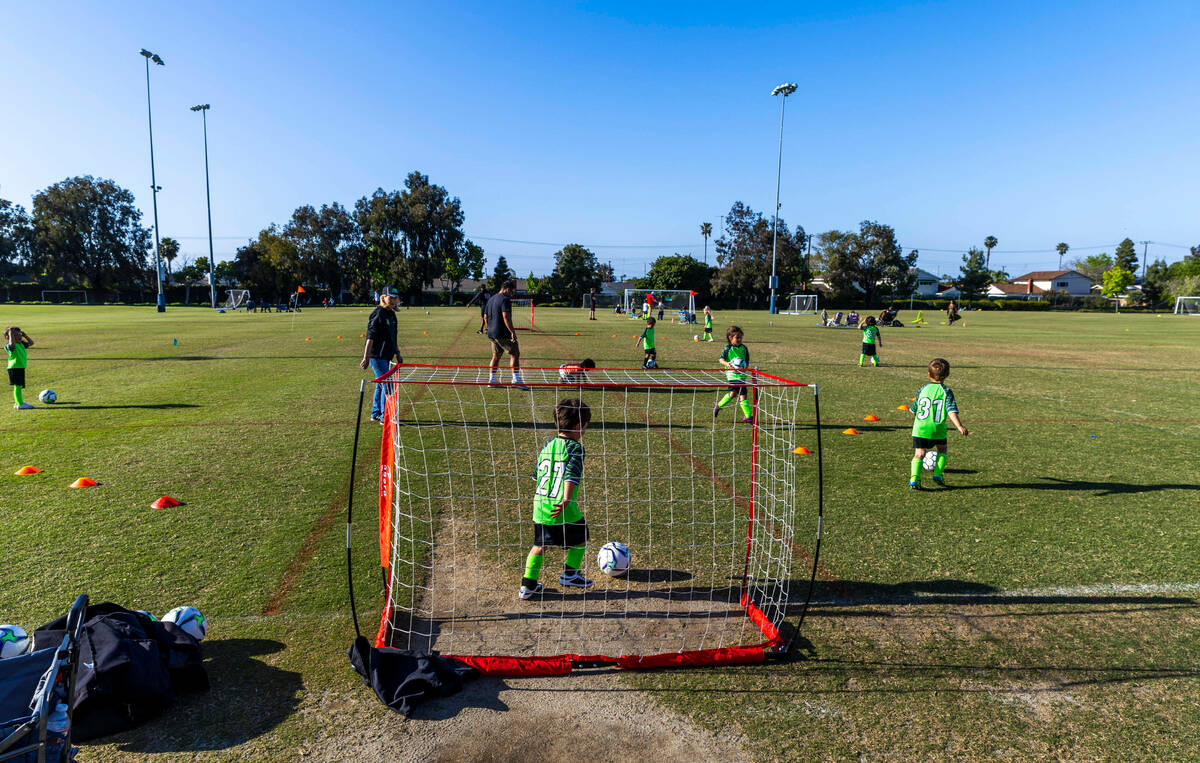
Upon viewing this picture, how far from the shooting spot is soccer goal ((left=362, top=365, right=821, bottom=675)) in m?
4.15

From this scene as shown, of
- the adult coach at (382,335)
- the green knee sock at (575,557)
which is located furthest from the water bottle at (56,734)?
the adult coach at (382,335)

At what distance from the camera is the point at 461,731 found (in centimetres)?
333

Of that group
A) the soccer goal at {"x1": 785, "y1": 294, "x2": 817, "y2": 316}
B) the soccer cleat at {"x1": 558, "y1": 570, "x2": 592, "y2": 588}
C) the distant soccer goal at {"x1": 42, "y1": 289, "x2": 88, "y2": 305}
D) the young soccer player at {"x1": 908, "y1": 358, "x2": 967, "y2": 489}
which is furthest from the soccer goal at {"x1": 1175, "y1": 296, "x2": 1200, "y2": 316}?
the distant soccer goal at {"x1": 42, "y1": 289, "x2": 88, "y2": 305}

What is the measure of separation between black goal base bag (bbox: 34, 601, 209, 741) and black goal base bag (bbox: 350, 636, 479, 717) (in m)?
0.87

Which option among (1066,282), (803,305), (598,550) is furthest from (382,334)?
(1066,282)

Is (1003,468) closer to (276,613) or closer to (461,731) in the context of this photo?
(461,731)

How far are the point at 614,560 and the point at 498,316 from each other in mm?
7883

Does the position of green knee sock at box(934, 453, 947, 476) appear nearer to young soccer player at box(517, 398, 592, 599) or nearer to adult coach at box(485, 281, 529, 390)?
young soccer player at box(517, 398, 592, 599)

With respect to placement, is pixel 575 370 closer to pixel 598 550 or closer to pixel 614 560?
pixel 598 550

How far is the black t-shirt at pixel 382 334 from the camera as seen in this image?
9672mm

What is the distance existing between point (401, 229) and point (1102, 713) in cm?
8816

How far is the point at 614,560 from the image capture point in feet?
16.7

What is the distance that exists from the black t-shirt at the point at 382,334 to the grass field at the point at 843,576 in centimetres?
126

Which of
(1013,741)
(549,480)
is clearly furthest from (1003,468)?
(549,480)
